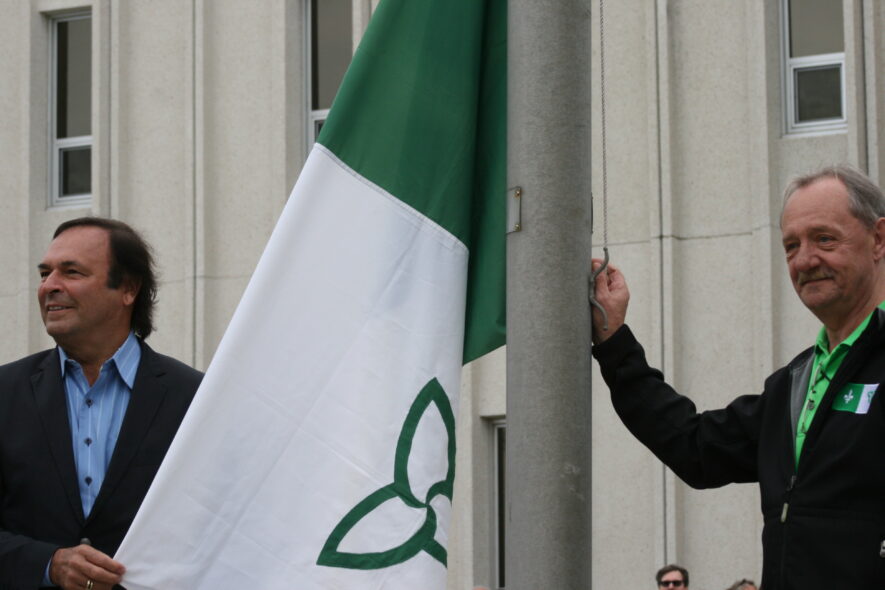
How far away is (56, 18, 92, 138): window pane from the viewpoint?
19.0 metres

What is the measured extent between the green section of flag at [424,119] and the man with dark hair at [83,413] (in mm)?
1032

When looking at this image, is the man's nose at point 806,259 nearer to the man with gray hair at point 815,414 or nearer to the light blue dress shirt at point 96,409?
Answer: the man with gray hair at point 815,414

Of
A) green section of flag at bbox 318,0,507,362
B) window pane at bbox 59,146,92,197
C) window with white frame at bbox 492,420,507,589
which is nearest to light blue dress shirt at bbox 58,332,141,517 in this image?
green section of flag at bbox 318,0,507,362

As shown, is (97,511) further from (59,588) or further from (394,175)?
(394,175)

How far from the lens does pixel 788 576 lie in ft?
13.1

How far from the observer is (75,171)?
62.1 ft

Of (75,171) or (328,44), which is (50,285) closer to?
(328,44)

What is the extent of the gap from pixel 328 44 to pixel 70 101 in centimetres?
321

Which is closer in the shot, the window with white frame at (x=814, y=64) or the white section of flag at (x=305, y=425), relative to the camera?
the white section of flag at (x=305, y=425)

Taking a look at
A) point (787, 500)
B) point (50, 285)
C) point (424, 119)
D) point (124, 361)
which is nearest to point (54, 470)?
point (124, 361)

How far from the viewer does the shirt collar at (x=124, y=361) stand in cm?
535

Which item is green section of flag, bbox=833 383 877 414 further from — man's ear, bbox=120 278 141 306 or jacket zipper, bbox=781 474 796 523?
man's ear, bbox=120 278 141 306

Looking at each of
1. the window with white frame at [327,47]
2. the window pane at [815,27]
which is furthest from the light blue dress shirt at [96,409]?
the window with white frame at [327,47]

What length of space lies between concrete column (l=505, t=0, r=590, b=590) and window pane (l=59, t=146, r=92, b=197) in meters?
15.1
